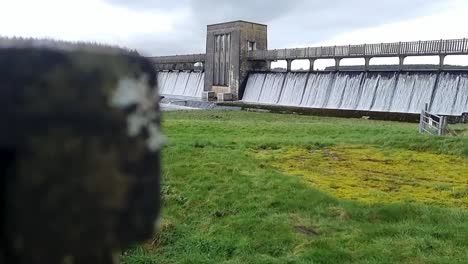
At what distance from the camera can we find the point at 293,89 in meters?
35.8

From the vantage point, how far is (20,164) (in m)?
0.66

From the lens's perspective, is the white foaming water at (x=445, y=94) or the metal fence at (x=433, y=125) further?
the white foaming water at (x=445, y=94)

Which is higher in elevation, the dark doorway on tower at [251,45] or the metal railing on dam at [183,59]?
the dark doorway on tower at [251,45]

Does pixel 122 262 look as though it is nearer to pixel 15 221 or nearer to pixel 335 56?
pixel 15 221

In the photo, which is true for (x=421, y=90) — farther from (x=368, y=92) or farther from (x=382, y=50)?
(x=382, y=50)

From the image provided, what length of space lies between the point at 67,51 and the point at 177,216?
6313 millimetres

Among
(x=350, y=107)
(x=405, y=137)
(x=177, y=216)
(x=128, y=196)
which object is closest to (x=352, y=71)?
(x=350, y=107)

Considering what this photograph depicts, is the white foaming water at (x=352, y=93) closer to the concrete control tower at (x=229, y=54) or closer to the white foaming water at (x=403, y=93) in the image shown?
the white foaming water at (x=403, y=93)

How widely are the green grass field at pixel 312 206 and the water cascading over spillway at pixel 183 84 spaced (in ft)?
129

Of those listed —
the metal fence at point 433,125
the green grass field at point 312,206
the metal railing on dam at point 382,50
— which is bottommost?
the green grass field at point 312,206

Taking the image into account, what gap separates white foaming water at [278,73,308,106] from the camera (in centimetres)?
3519

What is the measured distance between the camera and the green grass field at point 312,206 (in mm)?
5301

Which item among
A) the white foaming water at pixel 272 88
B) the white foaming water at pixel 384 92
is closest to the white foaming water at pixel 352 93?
the white foaming water at pixel 384 92

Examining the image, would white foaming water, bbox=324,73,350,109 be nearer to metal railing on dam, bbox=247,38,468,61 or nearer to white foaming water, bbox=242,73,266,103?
metal railing on dam, bbox=247,38,468,61
